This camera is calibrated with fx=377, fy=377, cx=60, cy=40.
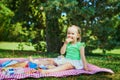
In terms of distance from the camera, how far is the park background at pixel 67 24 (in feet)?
34.2

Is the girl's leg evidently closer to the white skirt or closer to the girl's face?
the white skirt

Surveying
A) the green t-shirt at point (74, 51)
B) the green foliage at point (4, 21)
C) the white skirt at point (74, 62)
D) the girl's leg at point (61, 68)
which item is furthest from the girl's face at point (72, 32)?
the green foliage at point (4, 21)

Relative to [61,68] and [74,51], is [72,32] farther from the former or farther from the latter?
[61,68]

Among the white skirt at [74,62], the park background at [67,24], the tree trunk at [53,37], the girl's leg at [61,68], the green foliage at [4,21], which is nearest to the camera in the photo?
the girl's leg at [61,68]

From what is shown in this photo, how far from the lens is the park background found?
1044 centimetres

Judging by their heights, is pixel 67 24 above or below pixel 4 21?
above

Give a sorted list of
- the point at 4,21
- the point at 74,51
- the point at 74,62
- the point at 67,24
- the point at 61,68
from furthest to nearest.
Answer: the point at 4,21
the point at 67,24
the point at 74,51
the point at 74,62
the point at 61,68

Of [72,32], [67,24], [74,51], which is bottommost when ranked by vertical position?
[74,51]

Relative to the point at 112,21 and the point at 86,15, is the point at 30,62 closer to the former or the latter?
the point at 86,15

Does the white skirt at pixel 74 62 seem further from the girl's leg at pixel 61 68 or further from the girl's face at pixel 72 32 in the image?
the girl's face at pixel 72 32

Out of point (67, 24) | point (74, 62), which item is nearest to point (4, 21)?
point (67, 24)

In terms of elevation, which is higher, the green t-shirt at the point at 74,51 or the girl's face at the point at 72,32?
the girl's face at the point at 72,32

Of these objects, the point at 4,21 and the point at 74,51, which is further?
the point at 4,21

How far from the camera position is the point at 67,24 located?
1236 centimetres
